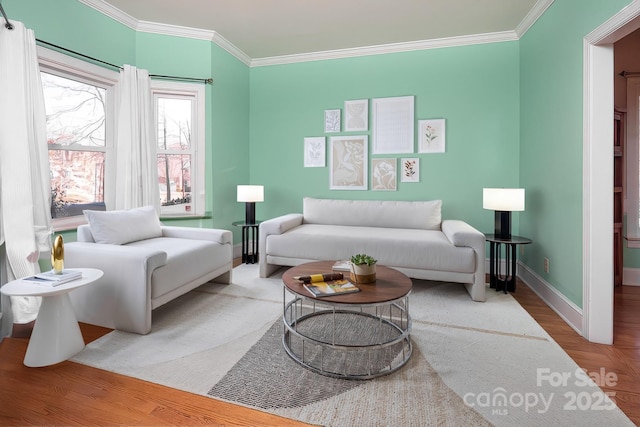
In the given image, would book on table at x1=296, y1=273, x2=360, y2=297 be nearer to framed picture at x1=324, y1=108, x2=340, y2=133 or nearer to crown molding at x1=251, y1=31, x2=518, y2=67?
framed picture at x1=324, y1=108, x2=340, y2=133

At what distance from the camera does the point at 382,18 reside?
3.47m

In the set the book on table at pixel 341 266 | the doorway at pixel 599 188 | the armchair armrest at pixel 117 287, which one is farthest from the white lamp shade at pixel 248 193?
the doorway at pixel 599 188

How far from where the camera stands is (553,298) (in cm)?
276

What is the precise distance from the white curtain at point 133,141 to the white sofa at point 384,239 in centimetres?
140

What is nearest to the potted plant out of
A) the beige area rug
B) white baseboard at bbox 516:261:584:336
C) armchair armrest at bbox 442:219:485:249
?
the beige area rug

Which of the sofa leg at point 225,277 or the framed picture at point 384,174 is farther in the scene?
the framed picture at point 384,174

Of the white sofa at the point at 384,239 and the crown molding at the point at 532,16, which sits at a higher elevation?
the crown molding at the point at 532,16

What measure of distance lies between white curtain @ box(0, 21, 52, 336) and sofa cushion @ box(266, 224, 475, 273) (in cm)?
195

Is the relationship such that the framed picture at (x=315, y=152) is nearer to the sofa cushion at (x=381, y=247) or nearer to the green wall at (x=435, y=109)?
the green wall at (x=435, y=109)

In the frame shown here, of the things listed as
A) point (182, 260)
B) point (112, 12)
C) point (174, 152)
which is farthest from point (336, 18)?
point (182, 260)

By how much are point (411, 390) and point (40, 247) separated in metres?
2.93

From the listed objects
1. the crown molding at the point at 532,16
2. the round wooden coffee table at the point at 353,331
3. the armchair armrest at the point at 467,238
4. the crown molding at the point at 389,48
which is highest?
the crown molding at the point at 389,48

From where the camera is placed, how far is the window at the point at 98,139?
3.09 m

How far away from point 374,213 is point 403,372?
2.30 metres
